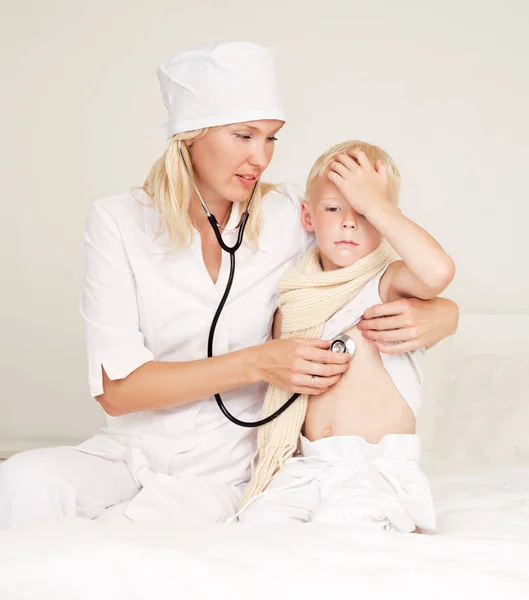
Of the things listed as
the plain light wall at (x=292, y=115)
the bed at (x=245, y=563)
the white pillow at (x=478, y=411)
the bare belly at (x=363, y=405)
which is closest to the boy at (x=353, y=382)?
the bare belly at (x=363, y=405)

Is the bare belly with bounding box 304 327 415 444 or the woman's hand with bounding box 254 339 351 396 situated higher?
the woman's hand with bounding box 254 339 351 396

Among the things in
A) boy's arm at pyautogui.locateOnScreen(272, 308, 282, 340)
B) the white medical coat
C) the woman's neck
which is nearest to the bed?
the white medical coat

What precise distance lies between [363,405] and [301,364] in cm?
16

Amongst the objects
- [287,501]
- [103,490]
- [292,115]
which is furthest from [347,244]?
[292,115]

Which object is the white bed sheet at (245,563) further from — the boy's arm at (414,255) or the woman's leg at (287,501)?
the boy's arm at (414,255)

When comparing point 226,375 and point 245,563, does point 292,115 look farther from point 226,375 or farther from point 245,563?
point 245,563

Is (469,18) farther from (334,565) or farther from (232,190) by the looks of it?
(334,565)

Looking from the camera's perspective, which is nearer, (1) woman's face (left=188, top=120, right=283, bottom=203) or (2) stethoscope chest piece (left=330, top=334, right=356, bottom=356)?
(2) stethoscope chest piece (left=330, top=334, right=356, bottom=356)

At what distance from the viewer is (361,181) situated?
6.60 ft

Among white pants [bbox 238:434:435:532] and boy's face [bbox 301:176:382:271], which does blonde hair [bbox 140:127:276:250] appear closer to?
boy's face [bbox 301:176:382:271]

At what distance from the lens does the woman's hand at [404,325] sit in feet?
6.41

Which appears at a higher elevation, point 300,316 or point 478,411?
point 300,316

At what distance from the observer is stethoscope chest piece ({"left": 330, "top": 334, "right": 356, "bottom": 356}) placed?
199 cm

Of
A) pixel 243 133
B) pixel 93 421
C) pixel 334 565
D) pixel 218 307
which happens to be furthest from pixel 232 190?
pixel 93 421
